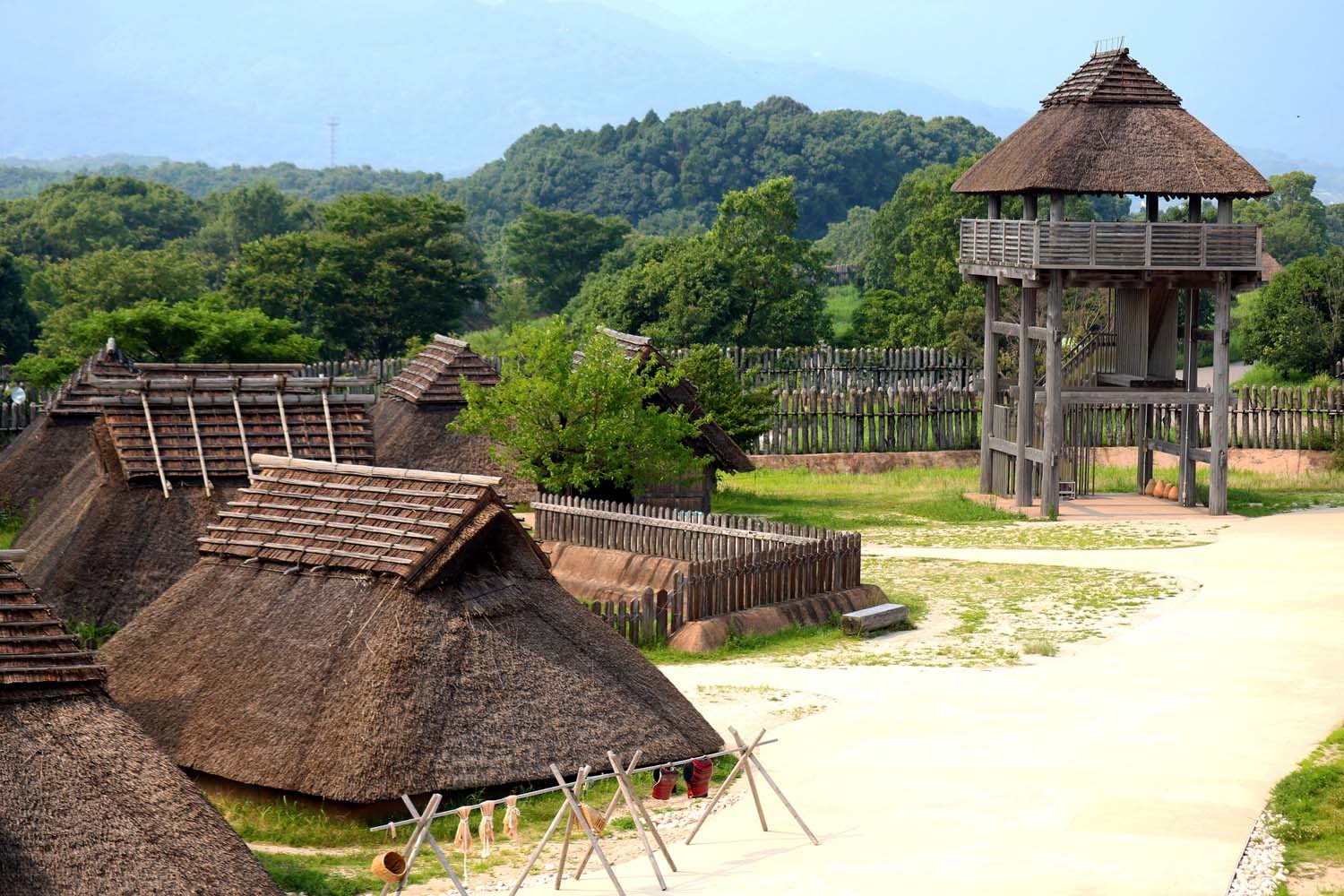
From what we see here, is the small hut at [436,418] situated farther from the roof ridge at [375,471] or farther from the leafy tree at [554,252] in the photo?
the leafy tree at [554,252]

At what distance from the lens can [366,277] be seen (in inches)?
2356

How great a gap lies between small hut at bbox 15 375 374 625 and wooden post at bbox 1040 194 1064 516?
1478cm

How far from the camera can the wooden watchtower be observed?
32.8 m

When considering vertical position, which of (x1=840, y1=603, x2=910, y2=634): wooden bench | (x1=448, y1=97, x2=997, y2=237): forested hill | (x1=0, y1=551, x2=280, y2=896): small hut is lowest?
(x1=840, y1=603, x2=910, y2=634): wooden bench

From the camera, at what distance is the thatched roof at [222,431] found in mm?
21812

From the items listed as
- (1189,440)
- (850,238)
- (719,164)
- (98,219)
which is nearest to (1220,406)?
(1189,440)

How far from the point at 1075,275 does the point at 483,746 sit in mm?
21529

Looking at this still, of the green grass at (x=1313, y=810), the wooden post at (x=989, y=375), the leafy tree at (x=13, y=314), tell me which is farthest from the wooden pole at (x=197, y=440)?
the leafy tree at (x=13, y=314)

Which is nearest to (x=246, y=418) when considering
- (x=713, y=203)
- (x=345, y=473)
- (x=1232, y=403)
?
(x=345, y=473)

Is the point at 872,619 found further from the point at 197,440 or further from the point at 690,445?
the point at 197,440

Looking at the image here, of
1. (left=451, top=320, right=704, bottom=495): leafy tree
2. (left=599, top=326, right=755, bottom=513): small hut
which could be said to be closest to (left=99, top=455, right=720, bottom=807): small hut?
(left=451, top=320, right=704, bottom=495): leafy tree

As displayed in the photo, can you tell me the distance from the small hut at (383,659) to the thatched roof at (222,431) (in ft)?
15.1

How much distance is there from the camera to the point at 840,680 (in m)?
20.9

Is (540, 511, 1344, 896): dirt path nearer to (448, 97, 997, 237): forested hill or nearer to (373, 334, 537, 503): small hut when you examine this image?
(373, 334, 537, 503): small hut
